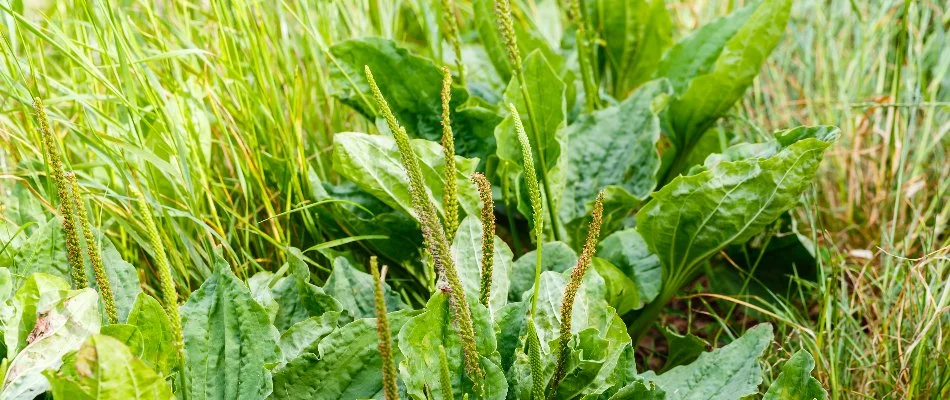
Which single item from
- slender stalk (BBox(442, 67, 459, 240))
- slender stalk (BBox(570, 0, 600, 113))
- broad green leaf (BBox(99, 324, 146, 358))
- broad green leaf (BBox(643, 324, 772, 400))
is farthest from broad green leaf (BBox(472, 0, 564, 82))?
broad green leaf (BBox(99, 324, 146, 358))

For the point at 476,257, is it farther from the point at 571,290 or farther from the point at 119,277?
the point at 119,277

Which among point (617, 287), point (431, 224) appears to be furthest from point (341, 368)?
point (617, 287)

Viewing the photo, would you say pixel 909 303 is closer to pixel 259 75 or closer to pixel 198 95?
pixel 259 75

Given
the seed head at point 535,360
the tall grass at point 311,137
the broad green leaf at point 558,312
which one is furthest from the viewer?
the tall grass at point 311,137

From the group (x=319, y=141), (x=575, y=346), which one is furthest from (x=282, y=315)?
(x=319, y=141)

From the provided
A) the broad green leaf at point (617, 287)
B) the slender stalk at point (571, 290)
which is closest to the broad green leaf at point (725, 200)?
the broad green leaf at point (617, 287)

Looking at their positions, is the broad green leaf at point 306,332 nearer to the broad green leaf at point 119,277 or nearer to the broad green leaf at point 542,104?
the broad green leaf at point 119,277

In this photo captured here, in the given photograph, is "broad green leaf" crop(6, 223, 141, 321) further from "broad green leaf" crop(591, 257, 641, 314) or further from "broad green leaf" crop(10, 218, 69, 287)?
"broad green leaf" crop(591, 257, 641, 314)
